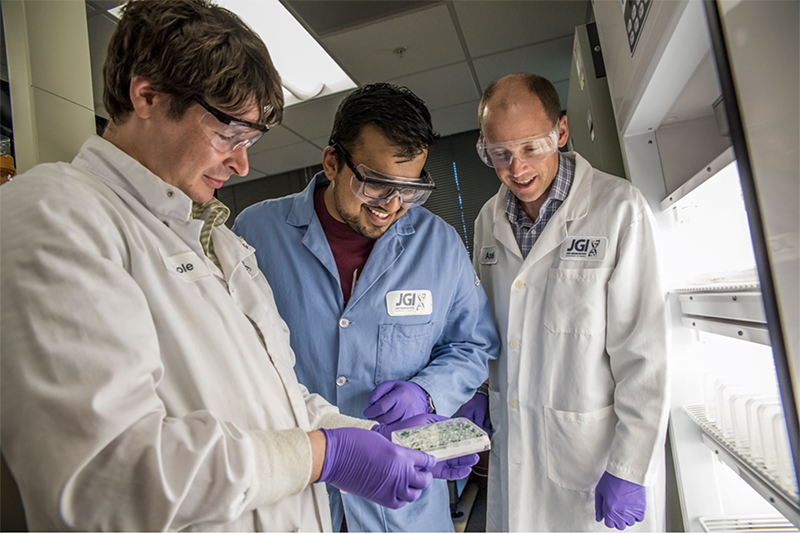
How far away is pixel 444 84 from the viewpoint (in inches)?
161

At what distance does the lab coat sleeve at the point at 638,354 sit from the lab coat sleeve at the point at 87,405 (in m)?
1.22

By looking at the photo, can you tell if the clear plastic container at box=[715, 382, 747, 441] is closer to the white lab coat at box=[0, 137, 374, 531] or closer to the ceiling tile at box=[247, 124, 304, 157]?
the white lab coat at box=[0, 137, 374, 531]

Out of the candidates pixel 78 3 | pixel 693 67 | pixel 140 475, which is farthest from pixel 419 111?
pixel 140 475

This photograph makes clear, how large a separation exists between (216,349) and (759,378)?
1.48 m

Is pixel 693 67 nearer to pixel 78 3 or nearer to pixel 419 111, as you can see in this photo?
pixel 419 111

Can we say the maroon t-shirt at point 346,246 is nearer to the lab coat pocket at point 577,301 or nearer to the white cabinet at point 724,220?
the lab coat pocket at point 577,301

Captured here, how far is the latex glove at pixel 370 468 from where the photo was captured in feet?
3.07

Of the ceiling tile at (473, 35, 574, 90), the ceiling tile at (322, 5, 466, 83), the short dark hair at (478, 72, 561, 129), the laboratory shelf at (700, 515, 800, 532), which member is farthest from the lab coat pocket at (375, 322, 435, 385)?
the ceiling tile at (473, 35, 574, 90)

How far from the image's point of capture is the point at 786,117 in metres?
0.69

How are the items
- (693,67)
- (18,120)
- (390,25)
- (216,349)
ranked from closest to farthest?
(216,349) < (18,120) < (693,67) < (390,25)

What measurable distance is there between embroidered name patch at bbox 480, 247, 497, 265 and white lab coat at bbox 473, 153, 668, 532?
4.8 inches

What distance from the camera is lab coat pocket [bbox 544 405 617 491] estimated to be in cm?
156

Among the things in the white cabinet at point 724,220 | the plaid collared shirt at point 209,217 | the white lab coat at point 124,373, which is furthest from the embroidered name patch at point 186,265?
the white cabinet at point 724,220

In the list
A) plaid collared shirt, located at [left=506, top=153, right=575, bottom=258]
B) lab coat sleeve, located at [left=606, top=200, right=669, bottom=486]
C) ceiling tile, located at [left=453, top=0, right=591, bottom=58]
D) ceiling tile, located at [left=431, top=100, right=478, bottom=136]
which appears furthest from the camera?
ceiling tile, located at [left=431, top=100, right=478, bottom=136]
